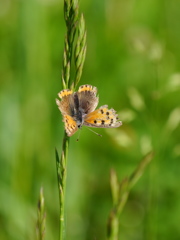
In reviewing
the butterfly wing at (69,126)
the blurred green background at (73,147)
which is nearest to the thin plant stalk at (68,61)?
the butterfly wing at (69,126)

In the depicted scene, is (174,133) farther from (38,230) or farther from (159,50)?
(38,230)

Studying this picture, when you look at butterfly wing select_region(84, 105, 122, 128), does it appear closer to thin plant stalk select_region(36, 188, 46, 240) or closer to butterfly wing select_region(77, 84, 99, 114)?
butterfly wing select_region(77, 84, 99, 114)

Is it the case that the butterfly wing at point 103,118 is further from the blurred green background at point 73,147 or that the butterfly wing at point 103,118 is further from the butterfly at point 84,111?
the blurred green background at point 73,147

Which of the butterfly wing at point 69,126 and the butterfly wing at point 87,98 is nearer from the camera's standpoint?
the butterfly wing at point 69,126

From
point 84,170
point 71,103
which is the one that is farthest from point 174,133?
point 71,103

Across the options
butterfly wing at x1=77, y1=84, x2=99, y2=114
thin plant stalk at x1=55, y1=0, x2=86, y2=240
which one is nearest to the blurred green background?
butterfly wing at x1=77, y1=84, x2=99, y2=114

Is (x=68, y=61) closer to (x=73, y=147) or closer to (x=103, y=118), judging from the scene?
(x=103, y=118)

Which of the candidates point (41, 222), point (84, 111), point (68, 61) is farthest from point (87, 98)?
point (41, 222)
